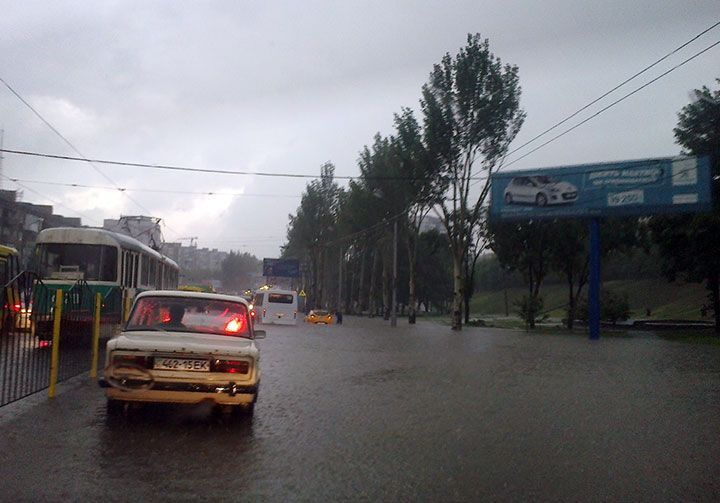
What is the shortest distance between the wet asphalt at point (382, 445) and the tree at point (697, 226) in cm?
2482

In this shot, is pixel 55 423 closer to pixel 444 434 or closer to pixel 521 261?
pixel 444 434

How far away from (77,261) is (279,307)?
28.4 m

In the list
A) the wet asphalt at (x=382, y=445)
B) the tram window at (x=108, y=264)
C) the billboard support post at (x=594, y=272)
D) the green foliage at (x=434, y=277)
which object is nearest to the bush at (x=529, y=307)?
the billboard support post at (x=594, y=272)

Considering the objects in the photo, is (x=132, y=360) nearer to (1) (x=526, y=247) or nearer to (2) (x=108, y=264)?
(2) (x=108, y=264)

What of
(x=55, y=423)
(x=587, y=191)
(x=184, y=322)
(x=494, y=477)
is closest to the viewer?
(x=494, y=477)

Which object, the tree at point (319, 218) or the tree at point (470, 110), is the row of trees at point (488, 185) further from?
the tree at point (319, 218)

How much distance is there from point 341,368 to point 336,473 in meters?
10.2

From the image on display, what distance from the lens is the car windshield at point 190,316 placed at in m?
9.24

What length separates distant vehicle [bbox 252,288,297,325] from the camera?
47219 millimetres

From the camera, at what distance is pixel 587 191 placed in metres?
33.6

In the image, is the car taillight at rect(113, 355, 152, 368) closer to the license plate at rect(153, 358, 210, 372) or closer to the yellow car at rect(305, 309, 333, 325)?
the license plate at rect(153, 358, 210, 372)

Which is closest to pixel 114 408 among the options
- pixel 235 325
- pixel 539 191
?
pixel 235 325

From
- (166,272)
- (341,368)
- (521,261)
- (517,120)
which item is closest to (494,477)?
(341,368)

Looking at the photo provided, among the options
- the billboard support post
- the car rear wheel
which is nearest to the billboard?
the billboard support post
